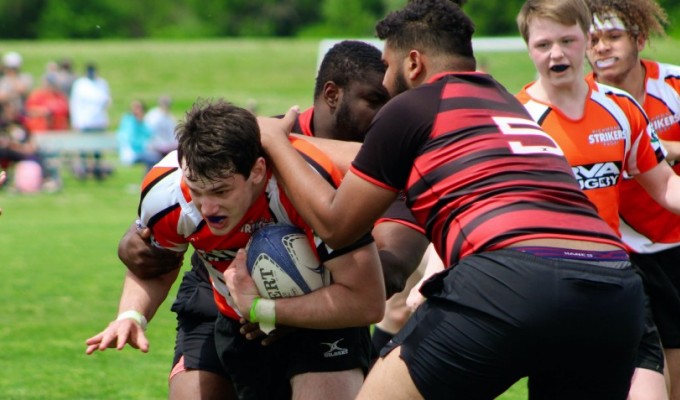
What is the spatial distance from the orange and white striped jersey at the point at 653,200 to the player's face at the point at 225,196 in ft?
6.88

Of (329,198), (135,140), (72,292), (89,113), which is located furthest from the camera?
(89,113)

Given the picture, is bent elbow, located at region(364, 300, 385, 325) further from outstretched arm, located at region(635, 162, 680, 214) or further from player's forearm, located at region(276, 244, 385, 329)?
outstretched arm, located at region(635, 162, 680, 214)

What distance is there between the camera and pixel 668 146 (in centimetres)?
570

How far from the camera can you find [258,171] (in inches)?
172

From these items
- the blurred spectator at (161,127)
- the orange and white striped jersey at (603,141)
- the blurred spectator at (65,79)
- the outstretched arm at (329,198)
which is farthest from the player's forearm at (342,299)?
the blurred spectator at (65,79)

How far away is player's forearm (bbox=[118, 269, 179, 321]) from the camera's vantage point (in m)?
4.88

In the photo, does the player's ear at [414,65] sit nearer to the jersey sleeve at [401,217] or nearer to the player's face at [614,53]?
the jersey sleeve at [401,217]

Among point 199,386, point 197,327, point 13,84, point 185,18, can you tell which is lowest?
point 185,18

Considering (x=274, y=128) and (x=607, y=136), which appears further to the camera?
(x=607, y=136)

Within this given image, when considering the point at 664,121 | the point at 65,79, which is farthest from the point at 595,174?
the point at 65,79

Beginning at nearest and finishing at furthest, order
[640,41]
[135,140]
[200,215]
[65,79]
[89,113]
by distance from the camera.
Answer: [200,215]
[640,41]
[135,140]
[89,113]
[65,79]

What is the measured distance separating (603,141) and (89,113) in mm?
21119

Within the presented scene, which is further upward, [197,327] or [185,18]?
[197,327]

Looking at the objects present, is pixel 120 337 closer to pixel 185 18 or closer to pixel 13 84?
pixel 13 84
